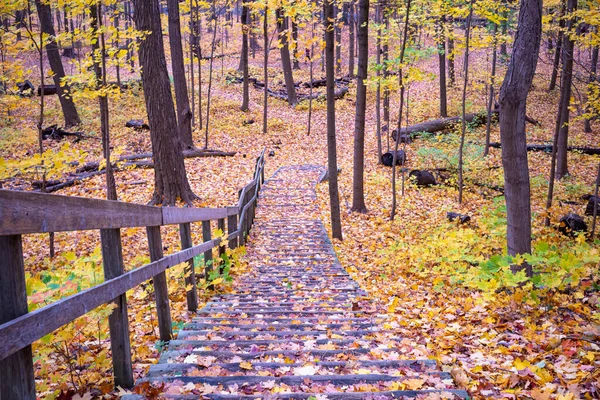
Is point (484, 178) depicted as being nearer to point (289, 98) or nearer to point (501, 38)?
point (501, 38)

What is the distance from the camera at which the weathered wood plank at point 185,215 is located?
11.9ft

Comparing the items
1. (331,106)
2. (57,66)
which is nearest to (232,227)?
(331,106)

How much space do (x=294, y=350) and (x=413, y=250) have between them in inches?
242

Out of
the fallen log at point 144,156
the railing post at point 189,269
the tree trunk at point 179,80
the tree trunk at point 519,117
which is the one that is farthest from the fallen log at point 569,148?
the railing post at point 189,269

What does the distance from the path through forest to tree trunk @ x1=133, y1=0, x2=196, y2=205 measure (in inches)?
206

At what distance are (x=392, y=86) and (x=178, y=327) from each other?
10.8 metres

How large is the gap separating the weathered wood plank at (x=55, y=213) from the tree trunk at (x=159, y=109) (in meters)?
8.79

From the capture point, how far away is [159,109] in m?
10.8

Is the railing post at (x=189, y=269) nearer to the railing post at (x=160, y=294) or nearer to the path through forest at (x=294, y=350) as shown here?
the path through forest at (x=294, y=350)

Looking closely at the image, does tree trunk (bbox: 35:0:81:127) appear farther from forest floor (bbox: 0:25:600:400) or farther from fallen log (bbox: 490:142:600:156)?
fallen log (bbox: 490:142:600:156)

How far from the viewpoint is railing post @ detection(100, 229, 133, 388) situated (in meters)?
2.62

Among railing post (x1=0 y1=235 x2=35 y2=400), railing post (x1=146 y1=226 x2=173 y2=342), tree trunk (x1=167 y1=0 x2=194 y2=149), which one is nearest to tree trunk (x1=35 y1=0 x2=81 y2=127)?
tree trunk (x1=167 y1=0 x2=194 y2=149)

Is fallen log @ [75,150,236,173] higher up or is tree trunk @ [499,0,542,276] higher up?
tree trunk @ [499,0,542,276]

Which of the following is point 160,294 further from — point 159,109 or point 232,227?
point 159,109
